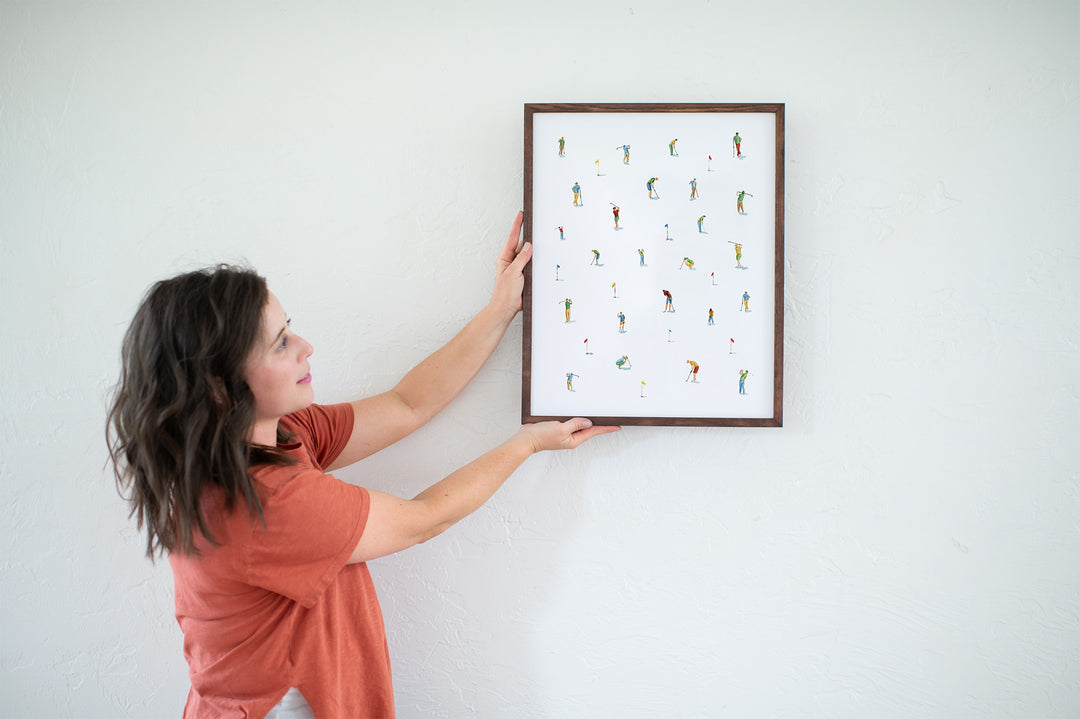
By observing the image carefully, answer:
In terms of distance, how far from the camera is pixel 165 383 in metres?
0.83

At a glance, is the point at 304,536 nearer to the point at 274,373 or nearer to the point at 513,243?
the point at 274,373

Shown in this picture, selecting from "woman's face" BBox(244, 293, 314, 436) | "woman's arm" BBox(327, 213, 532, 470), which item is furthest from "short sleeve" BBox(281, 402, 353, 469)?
"woman's face" BBox(244, 293, 314, 436)

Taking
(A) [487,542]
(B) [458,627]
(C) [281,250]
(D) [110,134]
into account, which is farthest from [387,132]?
(B) [458,627]

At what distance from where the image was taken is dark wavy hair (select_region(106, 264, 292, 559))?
808 mm

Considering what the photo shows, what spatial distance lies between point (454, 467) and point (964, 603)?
39.4 inches

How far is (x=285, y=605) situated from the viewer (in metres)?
0.90

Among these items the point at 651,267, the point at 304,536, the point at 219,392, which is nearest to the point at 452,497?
the point at 304,536

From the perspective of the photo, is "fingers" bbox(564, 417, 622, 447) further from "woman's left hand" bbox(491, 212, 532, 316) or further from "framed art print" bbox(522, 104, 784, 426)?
"woman's left hand" bbox(491, 212, 532, 316)

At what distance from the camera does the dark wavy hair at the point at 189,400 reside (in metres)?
0.81

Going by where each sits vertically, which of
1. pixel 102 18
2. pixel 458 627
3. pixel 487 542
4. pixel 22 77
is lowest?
pixel 458 627

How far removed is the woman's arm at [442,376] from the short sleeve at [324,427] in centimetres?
2

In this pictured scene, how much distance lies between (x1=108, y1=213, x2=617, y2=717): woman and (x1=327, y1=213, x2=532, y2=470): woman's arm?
0.13 meters

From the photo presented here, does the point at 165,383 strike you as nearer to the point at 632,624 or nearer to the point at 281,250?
the point at 281,250

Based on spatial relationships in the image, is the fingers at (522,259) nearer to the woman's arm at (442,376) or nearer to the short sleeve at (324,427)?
the woman's arm at (442,376)
